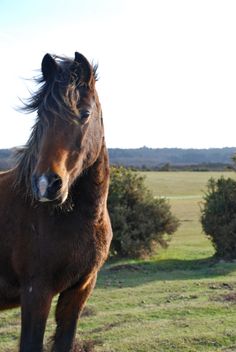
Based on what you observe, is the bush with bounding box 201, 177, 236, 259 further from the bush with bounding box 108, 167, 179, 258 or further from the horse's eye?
the horse's eye

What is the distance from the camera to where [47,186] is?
3.40m

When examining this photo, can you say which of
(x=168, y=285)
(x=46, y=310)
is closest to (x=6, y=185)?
(x=46, y=310)

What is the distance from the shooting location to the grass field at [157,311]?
7.06 meters

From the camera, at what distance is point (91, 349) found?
6.76 meters

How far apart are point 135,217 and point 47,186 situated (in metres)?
14.2

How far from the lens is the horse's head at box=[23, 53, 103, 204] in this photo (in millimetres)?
3484

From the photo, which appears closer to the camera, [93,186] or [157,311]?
[93,186]

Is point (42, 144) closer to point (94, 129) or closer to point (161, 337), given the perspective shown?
point (94, 129)

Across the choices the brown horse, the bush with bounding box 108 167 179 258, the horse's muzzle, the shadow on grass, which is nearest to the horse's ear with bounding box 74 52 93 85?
the brown horse

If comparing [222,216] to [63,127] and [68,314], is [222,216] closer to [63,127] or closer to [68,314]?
[68,314]

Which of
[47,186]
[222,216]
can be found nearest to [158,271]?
[222,216]

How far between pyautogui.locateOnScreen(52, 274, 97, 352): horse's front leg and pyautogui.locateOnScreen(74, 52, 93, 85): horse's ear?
61.6 inches

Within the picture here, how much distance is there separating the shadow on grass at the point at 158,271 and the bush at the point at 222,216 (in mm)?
594

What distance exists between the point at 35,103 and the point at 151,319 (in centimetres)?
531
